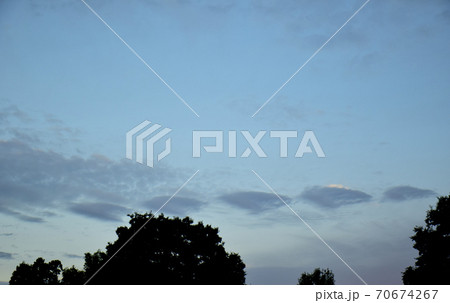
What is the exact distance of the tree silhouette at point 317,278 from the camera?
299ft

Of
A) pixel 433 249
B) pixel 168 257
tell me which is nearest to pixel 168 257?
pixel 168 257

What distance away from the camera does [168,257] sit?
54.1 m

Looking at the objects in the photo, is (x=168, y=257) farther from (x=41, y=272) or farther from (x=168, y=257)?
(x=41, y=272)

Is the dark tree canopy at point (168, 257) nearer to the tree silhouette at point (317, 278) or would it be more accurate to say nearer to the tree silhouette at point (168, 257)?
the tree silhouette at point (168, 257)

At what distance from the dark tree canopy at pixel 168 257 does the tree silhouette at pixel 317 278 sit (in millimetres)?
35171

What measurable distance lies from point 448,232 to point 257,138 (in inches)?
1147

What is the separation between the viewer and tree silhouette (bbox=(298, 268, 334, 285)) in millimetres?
91000

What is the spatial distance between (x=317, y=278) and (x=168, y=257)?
162ft

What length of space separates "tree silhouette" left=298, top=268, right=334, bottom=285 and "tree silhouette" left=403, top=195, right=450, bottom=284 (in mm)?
46930

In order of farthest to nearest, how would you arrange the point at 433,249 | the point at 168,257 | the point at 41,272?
the point at 41,272 → the point at 168,257 → the point at 433,249

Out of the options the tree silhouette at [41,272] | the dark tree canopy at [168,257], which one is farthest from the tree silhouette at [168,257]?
the tree silhouette at [41,272]

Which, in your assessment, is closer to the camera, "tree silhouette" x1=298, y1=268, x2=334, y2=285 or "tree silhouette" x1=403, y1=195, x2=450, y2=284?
"tree silhouette" x1=403, y1=195, x2=450, y2=284

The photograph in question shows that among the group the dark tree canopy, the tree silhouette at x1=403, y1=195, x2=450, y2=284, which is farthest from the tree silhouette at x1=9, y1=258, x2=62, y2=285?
the tree silhouette at x1=403, y1=195, x2=450, y2=284

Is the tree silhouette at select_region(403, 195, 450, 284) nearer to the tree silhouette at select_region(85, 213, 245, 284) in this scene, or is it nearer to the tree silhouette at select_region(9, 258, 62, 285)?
the tree silhouette at select_region(85, 213, 245, 284)
